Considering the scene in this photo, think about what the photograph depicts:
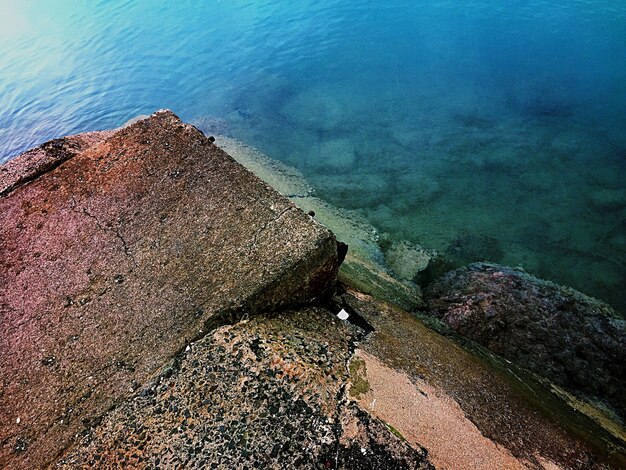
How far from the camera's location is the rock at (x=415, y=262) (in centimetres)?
552

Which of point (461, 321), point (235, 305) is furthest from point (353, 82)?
point (235, 305)

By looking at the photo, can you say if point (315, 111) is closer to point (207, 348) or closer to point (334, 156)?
point (334, 156)

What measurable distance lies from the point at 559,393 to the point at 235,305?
3.05 metres

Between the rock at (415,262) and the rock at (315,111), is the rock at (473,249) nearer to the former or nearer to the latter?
the rock at (415,262)

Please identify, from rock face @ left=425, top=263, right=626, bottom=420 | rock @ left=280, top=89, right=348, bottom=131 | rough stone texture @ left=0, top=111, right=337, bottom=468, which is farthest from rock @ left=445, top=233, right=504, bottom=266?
rock @ left=280, top=89, right=348, bottom=131

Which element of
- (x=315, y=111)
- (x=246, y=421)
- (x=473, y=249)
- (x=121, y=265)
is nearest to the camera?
(x=246, y=421)

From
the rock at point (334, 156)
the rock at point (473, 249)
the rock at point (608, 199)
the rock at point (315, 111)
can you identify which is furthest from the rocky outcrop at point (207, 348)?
the rock at point (315, 111)

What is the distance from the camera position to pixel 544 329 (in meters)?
4.28

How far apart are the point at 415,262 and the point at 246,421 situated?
14.2 ft

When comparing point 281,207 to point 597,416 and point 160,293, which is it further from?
point 597,416

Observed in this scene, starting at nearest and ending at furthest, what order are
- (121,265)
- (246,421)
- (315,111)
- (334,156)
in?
1. (246,421)
2. (121,265)
3. (334,156)
4. (315,111)

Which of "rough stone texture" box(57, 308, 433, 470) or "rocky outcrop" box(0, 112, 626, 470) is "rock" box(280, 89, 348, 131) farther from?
"rough stone texture" box(57, 308, 433, 470)

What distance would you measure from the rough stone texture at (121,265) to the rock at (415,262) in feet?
9.93

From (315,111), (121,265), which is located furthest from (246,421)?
(315,111)
